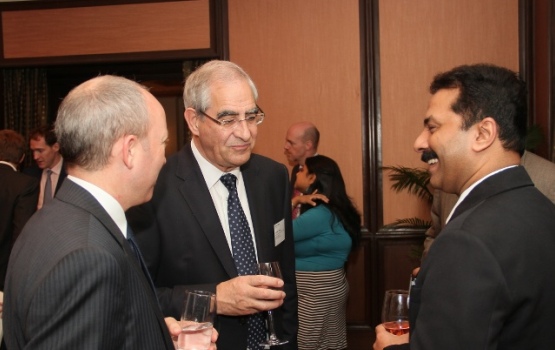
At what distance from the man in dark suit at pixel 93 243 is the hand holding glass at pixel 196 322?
0.43 ft

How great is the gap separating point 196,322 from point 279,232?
849 millimetres

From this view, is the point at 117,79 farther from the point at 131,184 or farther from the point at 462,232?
the point at 462,232

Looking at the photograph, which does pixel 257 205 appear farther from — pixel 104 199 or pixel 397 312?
pixel 104 199

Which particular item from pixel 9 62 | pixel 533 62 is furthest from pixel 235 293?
pixel 9 62

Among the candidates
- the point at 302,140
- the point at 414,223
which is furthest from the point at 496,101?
the point at 414,223

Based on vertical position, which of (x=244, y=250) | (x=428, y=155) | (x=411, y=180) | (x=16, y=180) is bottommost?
(x=244, y=250)

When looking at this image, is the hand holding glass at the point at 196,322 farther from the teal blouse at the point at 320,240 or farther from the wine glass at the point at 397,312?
the teal blouse at the point at 320,240

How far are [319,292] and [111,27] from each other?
147 inches

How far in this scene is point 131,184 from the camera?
1417 mm

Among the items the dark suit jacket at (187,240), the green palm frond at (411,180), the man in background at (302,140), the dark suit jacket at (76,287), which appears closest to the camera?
the dark suit jacket at (76,287)

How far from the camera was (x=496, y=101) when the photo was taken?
156cm

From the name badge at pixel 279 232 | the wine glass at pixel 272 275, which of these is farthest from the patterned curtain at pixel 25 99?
the wine glass at pixel 272 275

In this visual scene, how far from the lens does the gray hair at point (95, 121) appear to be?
52.7 inches

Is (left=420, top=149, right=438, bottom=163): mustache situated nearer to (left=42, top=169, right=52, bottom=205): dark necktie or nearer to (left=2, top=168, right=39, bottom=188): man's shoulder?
(left=2, top=168, right=39, bottom=188): man's shoulder
